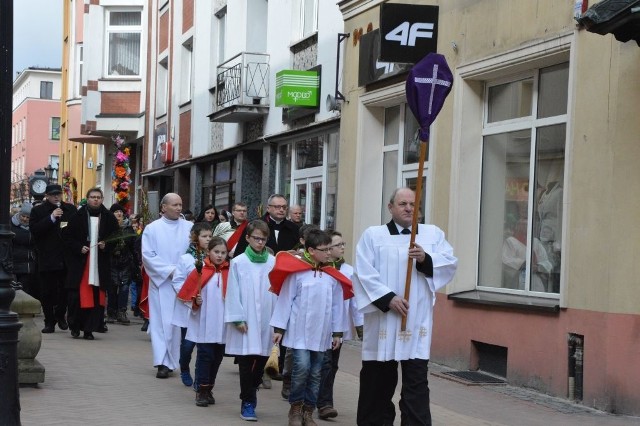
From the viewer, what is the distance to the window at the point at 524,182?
12.3 meters

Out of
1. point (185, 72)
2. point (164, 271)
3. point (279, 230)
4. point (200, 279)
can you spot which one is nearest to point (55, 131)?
point (185, 72)

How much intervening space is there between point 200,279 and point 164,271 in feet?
5.91

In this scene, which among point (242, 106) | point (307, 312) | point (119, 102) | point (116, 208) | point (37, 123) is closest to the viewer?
point (307, 312)

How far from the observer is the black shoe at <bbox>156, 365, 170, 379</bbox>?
12.3 metres

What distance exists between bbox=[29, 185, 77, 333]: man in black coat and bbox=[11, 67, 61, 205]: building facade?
237ft

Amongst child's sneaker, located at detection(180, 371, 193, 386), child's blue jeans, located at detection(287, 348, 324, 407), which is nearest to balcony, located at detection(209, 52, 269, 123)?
child's sneaker, located at detection(180, 371, 193, 386)

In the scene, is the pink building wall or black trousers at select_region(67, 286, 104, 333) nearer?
black trousers at select_region(67, 286, 104, 333)

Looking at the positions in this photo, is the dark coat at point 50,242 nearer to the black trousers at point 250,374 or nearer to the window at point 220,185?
the black trousers at point 250,374

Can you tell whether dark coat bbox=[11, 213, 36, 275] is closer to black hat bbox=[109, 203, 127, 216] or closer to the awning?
black hat bbox=[109, 203, 127, 216]

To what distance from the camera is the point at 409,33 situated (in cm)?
1451

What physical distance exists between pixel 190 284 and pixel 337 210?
275 inches

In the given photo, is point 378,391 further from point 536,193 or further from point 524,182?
point 524,182

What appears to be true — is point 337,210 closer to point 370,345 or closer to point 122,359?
point 122,359

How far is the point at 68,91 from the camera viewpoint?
4781cm
